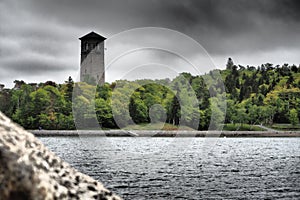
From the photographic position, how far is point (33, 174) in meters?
3.49

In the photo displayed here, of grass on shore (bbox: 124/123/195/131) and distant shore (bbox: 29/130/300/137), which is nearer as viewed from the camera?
distant shore (bbox: 29/130/300/137)

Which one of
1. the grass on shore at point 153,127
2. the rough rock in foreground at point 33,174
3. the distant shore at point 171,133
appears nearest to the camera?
the rough rock in foreground at point 33,174

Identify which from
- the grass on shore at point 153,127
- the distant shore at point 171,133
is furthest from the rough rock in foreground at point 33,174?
the grass on shore at point 153,127

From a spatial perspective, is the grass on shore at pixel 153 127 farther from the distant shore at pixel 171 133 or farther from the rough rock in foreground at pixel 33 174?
the rough rock in foreground at pixel 33 174

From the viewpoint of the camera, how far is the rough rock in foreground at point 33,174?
3.36 metres

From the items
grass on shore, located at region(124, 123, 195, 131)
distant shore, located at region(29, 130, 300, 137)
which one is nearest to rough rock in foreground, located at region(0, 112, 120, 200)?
distant shore, located at region(29, 130, 300, 137)

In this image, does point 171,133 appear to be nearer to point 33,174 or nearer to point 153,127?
point 153,127

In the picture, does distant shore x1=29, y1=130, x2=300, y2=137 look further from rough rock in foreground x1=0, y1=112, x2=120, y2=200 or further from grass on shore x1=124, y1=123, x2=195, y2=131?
rough rock in foreground x1=0, y1=112, x2=120, y2=200

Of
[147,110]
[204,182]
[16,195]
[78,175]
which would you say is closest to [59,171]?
[78,175]

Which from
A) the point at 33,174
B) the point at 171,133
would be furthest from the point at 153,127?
the point at 33,174

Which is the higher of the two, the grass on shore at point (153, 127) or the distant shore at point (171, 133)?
the grass on shore at point (153, 127)

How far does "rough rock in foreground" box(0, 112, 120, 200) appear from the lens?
3.36m

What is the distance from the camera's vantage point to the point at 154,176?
40.2 metres

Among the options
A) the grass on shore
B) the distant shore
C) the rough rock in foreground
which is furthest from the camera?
the grass on shore
